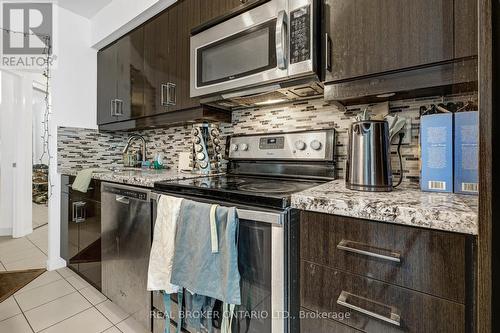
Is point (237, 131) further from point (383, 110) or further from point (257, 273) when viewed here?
point (257, 273)

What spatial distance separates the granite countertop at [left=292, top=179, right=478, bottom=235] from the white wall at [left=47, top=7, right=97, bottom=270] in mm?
2510

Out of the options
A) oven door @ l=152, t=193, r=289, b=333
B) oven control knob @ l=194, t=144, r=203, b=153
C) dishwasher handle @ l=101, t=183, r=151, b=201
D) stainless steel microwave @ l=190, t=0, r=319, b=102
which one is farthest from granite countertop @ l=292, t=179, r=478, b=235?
oven control knob @ l=194, t=144, r=203, b=153

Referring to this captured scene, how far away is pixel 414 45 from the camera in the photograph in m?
0.86

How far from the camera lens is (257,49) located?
4.06 feet

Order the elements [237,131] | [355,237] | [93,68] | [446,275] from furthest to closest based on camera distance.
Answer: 1. [93,68]
2. [237,131]
3. [355,237]
4. [446,275]

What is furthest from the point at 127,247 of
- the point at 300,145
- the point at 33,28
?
the point at 33,28

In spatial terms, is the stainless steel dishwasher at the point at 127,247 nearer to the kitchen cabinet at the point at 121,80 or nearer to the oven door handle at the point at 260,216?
the oven door handle at the point at 260,216

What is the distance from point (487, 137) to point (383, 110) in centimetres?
76

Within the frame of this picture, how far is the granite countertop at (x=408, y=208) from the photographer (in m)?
0.59

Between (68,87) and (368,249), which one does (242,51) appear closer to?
(368,249)

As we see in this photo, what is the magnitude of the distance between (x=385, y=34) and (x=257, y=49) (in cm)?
59

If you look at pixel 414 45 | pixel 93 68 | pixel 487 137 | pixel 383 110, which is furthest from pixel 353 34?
pixel 93 68

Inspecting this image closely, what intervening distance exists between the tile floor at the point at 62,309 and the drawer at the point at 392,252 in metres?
1.41

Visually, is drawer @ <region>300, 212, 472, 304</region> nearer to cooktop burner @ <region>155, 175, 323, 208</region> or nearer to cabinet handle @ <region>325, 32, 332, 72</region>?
cooktop burner @ <region>155, 175, 323, 208</region>
